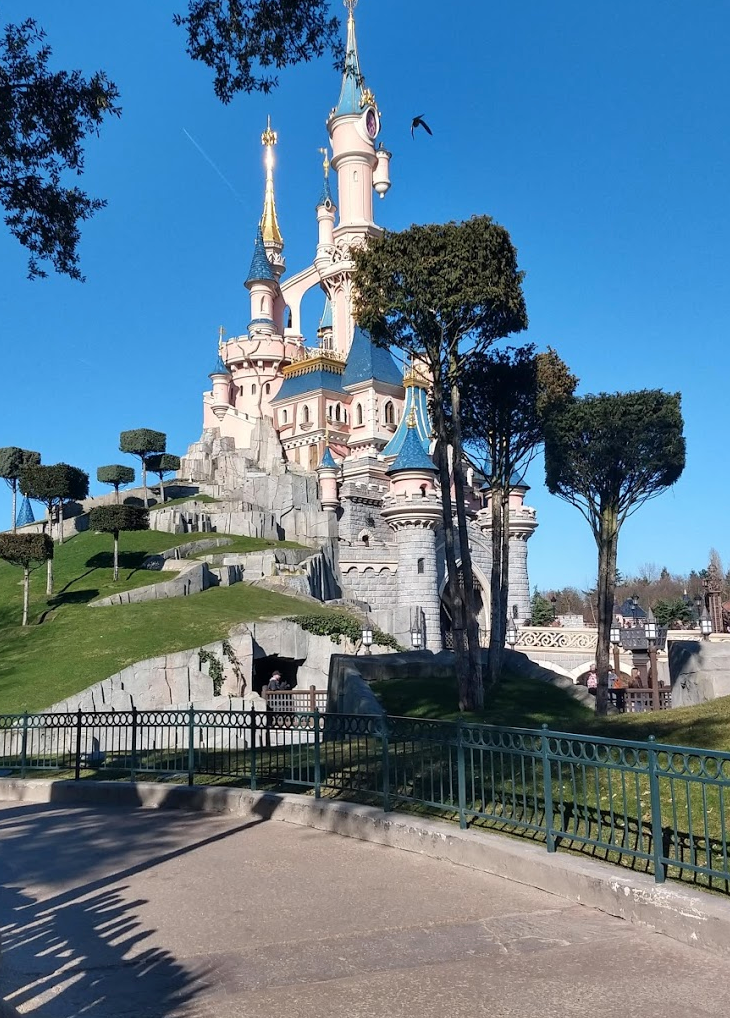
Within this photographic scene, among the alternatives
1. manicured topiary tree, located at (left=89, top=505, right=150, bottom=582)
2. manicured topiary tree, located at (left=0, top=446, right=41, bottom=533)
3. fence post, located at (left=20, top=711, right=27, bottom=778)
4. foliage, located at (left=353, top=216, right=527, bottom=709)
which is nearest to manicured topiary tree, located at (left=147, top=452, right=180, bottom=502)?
manicured topiary tree, located at (left=0, top=446, right=41, bottom=533)

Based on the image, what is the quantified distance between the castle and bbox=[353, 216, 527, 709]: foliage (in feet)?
62.9

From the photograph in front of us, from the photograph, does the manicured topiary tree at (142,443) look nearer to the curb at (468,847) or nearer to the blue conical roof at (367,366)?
the blue conical roof at (367,366)

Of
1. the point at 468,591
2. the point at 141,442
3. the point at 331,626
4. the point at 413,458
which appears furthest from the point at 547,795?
the point at 141,442

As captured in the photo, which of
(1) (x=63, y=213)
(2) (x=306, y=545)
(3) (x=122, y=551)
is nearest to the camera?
(1) (x=63, y=213)

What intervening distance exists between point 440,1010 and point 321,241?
224 feet

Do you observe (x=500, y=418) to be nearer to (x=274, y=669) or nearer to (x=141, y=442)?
(x=274, y=669)

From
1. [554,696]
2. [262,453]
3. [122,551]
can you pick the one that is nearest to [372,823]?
[554,696]

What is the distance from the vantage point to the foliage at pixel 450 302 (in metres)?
19.2

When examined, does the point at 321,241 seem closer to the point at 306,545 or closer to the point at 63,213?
the point at 306,545

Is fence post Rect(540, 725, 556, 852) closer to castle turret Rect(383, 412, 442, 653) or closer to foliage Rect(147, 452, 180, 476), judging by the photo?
castle turret Rect(383, 412, 442, 653)

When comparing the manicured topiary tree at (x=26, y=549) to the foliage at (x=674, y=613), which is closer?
the manicured topiary tree at (x=26, y=549)

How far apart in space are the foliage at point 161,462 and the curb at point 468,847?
51.6m

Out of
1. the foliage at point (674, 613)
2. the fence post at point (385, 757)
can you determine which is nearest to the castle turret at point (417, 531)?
the foliage at point (674, 613)

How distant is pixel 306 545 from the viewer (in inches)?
1917
